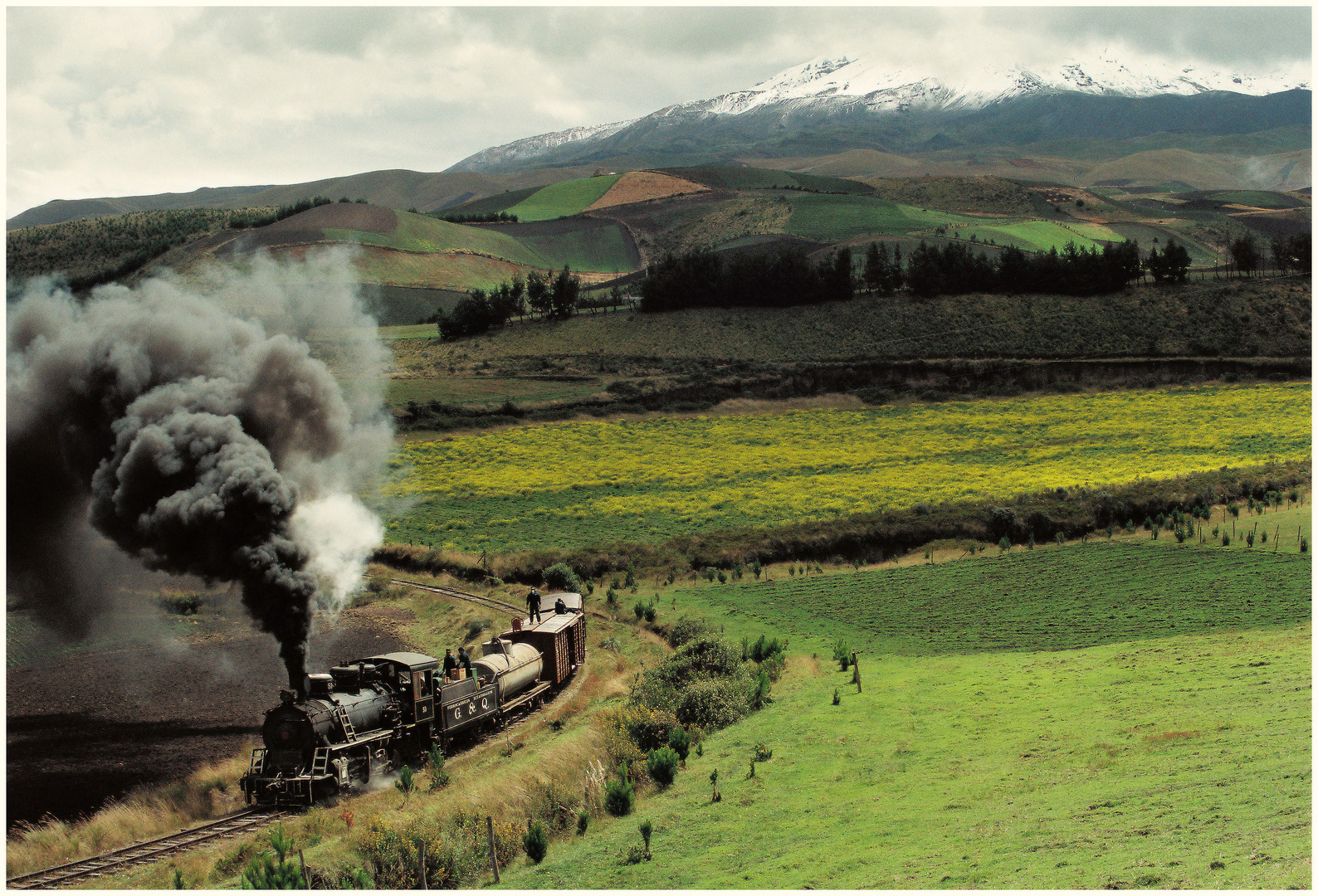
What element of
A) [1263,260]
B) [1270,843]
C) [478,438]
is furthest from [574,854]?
[1263,260]

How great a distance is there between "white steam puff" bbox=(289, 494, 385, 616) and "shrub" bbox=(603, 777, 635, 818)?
11087mm

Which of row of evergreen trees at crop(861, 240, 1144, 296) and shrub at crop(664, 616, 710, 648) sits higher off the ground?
row of evergreen trees at crop(861, 240, 1144, 296)

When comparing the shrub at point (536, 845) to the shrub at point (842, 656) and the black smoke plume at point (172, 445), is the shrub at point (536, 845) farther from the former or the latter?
the shrub at point (842, 656)

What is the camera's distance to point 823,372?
10119cm

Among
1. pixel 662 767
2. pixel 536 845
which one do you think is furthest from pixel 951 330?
pixel 536 845

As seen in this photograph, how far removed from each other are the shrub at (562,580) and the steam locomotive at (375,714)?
1178 centimetres

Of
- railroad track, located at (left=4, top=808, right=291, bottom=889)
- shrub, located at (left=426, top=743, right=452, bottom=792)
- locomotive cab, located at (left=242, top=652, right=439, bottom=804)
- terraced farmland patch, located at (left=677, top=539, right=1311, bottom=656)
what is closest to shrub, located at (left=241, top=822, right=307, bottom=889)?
railroad track, located at (left=4, top=808, right=291, bottom=889)

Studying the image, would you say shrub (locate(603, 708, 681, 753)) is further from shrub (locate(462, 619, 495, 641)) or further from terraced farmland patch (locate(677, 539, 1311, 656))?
shrub (locate(462, 619, 495, 641))

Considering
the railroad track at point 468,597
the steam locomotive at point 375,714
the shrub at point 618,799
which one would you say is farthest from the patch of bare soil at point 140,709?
the shrub at point 618,799

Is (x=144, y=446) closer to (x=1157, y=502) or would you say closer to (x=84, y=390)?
(x=84, y=390)

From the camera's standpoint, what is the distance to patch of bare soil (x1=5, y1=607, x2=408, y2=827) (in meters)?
28.1

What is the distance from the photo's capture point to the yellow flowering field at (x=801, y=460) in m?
60.2

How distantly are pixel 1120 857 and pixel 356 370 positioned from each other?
84.0 metres

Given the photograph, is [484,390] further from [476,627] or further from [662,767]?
[662,767]
